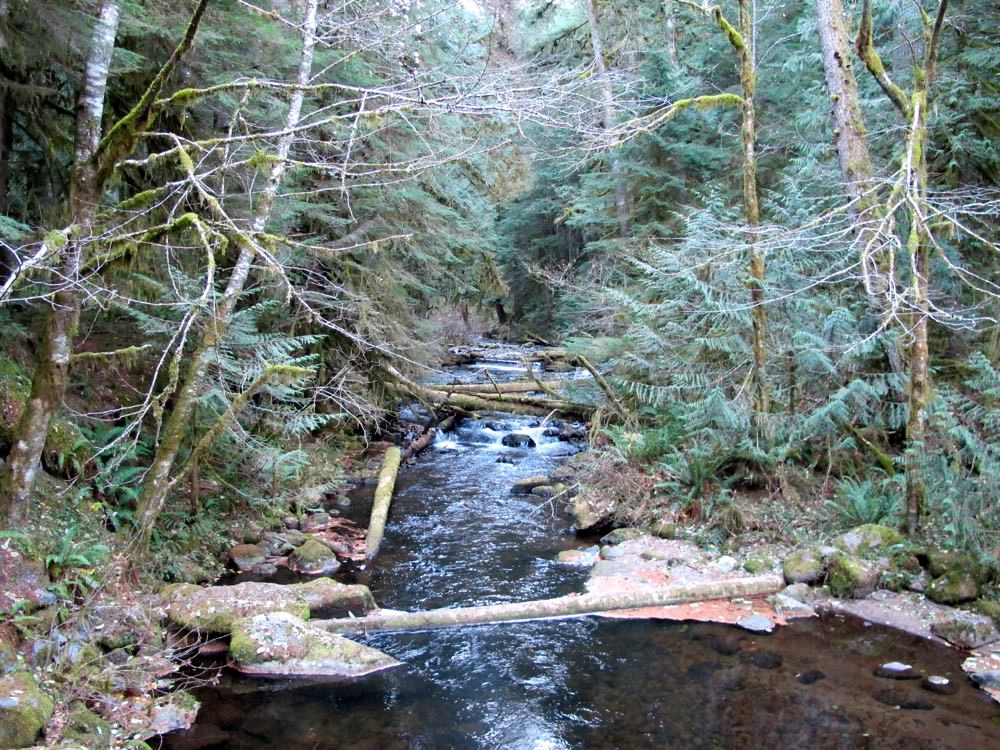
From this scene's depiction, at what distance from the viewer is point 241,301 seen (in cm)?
1116

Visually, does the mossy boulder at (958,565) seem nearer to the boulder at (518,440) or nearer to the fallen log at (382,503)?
the fallen log at (382,503)

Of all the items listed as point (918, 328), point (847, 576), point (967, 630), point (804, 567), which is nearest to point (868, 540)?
point (847, 576)

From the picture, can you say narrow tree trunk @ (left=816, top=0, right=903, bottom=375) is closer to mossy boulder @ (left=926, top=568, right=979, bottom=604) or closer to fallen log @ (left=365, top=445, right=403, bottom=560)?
mossy boulder @ (left=926, top=568, right=979, bottom=604)

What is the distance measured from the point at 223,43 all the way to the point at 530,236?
23157 mm

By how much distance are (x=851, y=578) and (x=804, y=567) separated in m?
0.50

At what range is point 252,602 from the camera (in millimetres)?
6977

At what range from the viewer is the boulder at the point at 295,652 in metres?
6.25

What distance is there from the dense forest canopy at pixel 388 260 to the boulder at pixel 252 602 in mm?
980

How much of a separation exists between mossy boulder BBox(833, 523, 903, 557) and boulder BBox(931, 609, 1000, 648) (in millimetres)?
1196

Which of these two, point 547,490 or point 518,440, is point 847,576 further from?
point 518,440

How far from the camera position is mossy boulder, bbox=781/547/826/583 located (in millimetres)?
7531

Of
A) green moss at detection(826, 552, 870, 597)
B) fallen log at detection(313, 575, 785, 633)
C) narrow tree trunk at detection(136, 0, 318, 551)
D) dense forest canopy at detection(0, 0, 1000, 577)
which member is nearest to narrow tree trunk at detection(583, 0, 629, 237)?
dense forest canopy at detection(0, 0, 1000, 577)

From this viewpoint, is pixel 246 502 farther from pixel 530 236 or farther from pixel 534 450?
pixel 530 236

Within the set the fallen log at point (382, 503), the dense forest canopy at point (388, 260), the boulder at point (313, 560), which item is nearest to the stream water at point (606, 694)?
the boulder at point (313, 560)
